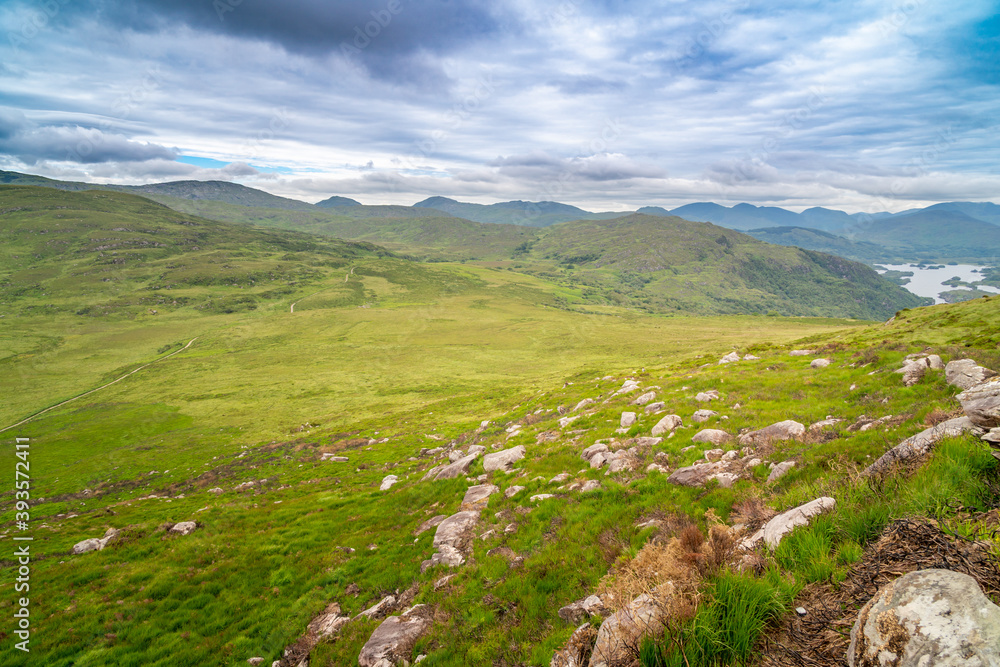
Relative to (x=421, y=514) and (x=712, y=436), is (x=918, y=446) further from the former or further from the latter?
(x=421, y=514)

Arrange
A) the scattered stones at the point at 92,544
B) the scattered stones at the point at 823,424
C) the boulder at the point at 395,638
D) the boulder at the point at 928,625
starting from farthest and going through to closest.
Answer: the scattered stones at the point at 92,544 → the scattered stones at the point at 823,424 → the boulder at the point at 395,638 → the boulder at the point at 928,625

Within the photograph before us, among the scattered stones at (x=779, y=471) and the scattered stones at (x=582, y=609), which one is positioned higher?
the scattered stones at (x=779, y=471)

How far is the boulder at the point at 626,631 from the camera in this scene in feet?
18.7

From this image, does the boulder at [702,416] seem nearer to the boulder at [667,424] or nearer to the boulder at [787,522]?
the boulder at [667,424]

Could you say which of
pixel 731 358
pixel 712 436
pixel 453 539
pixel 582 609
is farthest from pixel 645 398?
pixel 582 609

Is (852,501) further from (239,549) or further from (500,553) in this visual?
(239,549)

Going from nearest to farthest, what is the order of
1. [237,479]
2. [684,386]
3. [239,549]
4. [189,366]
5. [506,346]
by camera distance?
[239,549] → [684,386] → [237,479] → [189,366] → [506,346]

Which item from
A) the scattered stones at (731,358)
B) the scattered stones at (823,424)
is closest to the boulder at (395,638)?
the scattered stones at (823,424)

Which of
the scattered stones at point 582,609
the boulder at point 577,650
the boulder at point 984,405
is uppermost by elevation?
the boulder at point 984,405

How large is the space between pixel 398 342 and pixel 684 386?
128 metres

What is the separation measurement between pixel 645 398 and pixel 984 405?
19.0 meters

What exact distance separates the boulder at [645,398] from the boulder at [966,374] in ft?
43.6

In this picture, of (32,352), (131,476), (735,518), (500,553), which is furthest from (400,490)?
(32,352)

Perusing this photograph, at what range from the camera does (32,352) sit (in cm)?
12775
